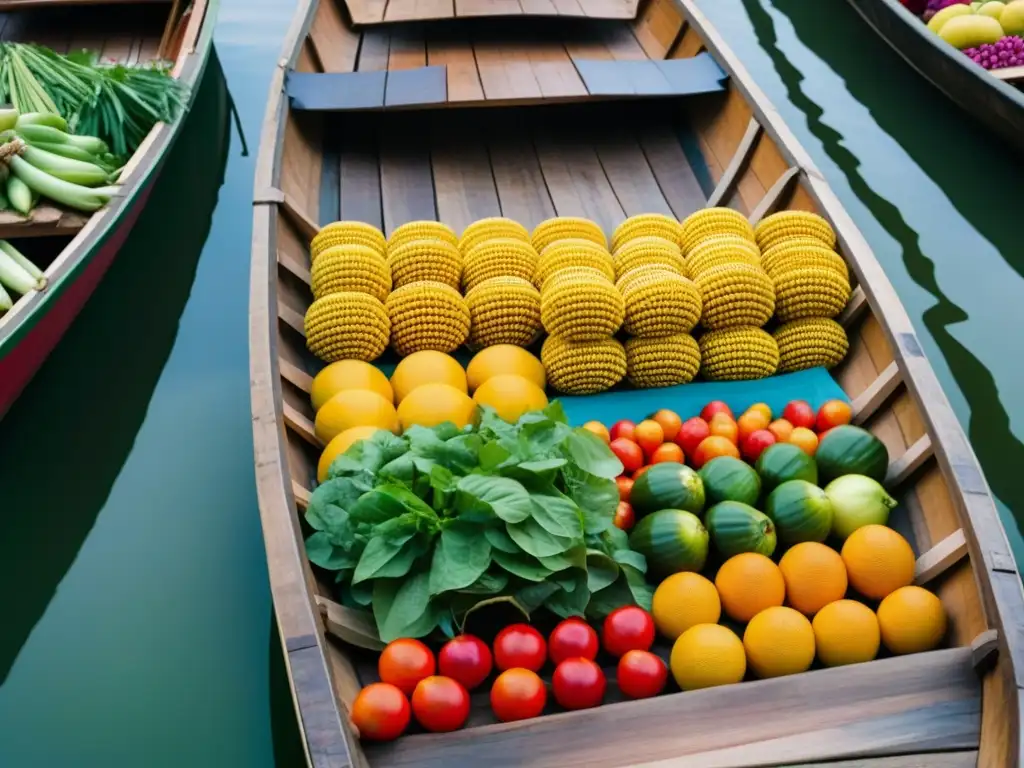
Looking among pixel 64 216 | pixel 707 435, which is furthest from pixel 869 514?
pixel 64 216

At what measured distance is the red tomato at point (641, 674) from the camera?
1.77 meters

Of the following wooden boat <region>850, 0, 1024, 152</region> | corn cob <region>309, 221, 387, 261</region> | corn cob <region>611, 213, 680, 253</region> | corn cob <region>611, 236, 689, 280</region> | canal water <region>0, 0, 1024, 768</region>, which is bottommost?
canal water <region>0, 0, 1024, 768</region>

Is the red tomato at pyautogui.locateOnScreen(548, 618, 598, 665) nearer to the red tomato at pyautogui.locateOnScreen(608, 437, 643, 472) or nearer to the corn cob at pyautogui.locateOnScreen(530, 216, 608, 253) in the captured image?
the red tomato at pyautogui.locateOnScreen(608, 437, 643, 472)

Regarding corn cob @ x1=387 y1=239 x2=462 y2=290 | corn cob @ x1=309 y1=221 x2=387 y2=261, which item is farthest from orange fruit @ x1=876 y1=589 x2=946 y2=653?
corn cob @ x1=309 y1=221 x2=387 y2=261

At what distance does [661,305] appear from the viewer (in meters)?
2.51

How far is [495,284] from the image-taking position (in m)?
2.69

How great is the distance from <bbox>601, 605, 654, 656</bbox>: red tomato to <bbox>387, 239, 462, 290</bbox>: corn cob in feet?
4.41

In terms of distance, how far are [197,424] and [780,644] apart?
2501 mm

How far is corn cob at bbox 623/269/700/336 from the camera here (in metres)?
2.51

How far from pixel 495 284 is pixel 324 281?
55 centimetres

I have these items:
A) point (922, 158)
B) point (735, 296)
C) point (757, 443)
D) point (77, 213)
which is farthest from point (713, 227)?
point (922, 158)

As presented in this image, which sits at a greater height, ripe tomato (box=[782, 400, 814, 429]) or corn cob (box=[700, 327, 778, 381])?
corn cob (box=[700, 327, 778, 381])

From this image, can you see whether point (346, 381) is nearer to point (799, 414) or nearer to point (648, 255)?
point (648, 255)

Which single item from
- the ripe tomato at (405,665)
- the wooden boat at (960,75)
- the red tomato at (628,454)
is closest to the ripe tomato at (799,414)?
the red tomato at (628,454)
